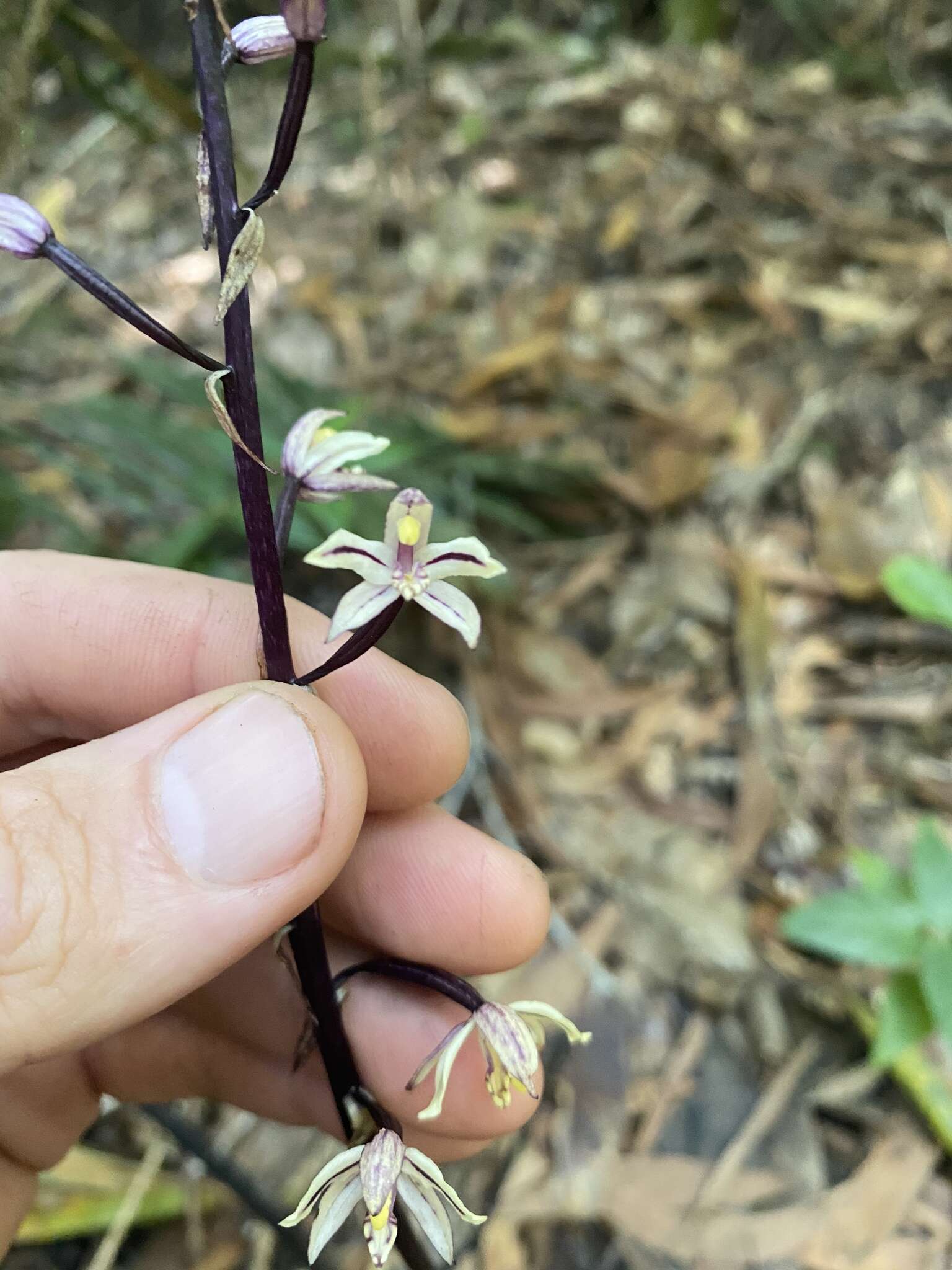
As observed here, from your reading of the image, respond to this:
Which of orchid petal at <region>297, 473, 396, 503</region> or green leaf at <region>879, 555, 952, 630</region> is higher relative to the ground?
orchid petal at <region>297, 473, 396, 503</region>

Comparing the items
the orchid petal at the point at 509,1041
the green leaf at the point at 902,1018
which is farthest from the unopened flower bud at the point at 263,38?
the green leaf at the point at 902,1018

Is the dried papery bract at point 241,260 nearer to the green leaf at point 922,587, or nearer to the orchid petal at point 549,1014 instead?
the orchid petal at point 549,1014

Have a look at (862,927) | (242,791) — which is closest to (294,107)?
(242,791)

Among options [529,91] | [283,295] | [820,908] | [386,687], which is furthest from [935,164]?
[386,687]

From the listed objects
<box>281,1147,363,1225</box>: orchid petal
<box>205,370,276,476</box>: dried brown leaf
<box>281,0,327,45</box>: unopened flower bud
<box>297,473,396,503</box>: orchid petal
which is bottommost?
<box>281,1147,363,1225</box>: orchid petal

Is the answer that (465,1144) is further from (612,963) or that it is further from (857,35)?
(857,35)

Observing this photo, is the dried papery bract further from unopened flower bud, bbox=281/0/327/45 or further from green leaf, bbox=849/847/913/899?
green leaf, bbox=849/847/913/899

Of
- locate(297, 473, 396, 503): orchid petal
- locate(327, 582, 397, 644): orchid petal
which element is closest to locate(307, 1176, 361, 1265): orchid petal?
locate(327, 582, 397, 644): orchid petal
